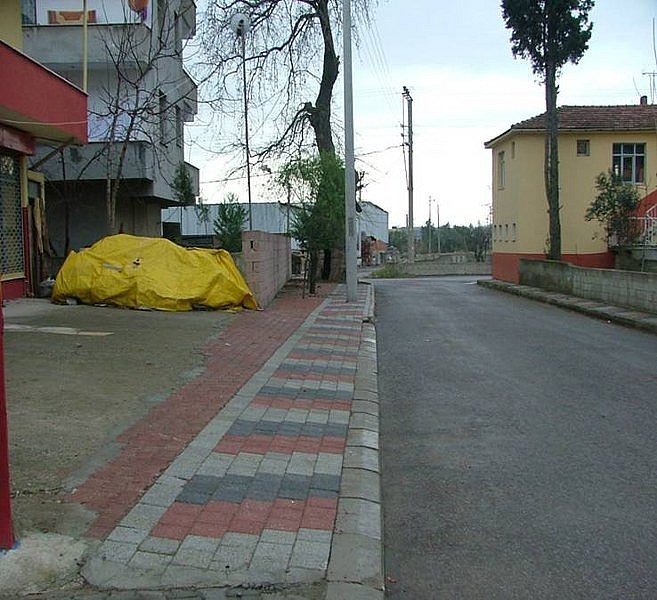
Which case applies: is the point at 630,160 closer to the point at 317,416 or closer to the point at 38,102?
the point at 38,102

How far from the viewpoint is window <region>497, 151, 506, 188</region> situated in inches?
1390

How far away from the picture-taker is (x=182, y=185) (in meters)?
24.5

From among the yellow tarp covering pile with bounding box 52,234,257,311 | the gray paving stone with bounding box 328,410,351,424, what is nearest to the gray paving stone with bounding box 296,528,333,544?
the gray paving stone with bounding box 328,410,351,424

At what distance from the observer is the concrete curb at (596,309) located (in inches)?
634

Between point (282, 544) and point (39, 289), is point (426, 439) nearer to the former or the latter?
point (282, 544)

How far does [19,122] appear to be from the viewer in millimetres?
13930

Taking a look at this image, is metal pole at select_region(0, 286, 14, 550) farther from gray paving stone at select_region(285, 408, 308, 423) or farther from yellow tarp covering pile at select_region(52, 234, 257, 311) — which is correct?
yellow tarp covering pile at select_region(52, 234, 257, 311)

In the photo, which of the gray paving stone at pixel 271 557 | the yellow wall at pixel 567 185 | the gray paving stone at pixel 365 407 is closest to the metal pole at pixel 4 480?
the gray paving stone at pixel 271 557

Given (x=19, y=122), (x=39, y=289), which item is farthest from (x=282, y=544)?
(x=39, y=289)

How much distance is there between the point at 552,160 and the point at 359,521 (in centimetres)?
2606

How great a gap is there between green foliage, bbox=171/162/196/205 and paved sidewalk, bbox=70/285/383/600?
16.8 meters

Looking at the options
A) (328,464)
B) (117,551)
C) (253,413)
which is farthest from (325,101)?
(117,551)

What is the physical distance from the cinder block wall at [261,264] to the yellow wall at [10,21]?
21.3ft

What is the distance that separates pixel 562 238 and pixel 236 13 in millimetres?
15844
